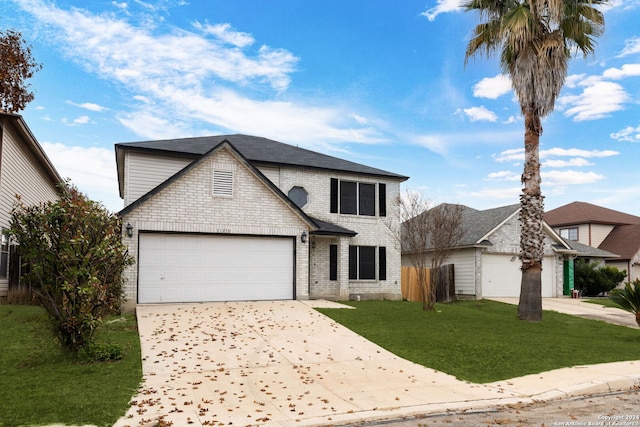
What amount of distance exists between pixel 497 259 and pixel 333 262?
10.1 m

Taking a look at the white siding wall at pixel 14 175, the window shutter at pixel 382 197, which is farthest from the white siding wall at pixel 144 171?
the window shutter at pixel 382 197

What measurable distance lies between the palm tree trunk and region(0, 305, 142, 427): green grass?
12.4 metres

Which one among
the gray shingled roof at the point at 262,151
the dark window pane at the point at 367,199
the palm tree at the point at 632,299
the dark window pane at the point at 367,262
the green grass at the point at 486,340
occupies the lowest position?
the green grass at the point at 486,340

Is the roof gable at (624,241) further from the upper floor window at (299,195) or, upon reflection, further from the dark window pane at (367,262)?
the upper floor window at (299,195)

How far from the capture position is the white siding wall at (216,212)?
54.4ft

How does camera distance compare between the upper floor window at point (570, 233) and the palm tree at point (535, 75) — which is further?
the upper floor window at point (570, 233)

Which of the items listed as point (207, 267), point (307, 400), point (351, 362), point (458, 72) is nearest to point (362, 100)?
point (458, 72)

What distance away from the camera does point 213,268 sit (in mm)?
17609

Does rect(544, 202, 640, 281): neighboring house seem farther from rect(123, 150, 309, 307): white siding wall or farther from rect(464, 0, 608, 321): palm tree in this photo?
rect(123, 150, 309, 307): white siding wall

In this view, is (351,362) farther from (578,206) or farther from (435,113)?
(578,206)

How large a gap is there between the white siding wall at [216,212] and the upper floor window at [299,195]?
331 cm

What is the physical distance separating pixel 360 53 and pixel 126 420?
16.2m

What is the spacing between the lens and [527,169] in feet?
55.3

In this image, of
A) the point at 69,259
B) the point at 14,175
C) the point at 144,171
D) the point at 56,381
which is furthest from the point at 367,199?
the point at 56,381
